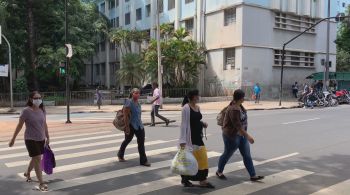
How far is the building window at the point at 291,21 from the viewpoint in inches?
1533

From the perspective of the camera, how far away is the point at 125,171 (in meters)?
8.40

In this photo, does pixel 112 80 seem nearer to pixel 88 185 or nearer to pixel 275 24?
pixel 275 24

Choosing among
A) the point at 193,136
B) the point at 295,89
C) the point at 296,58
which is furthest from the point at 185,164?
the point at 296,58

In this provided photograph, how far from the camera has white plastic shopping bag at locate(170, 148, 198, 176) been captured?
22.0 ft

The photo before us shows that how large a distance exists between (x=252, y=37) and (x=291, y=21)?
562cm

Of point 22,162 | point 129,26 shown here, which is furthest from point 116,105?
point 22,162

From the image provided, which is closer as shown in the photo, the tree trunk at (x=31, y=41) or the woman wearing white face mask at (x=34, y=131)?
the woman wearing white face mask at (x=34, y=131)

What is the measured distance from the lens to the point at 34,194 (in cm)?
682

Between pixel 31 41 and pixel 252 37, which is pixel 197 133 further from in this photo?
pixel 31 41

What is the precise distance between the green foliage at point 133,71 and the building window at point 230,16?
8.44 metres

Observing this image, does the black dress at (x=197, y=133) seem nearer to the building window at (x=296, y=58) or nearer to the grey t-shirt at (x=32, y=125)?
the grey t-shirt at (x=32, y=125)

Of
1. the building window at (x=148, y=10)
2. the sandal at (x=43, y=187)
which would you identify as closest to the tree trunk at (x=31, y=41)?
the building window at (x=148, y=10)

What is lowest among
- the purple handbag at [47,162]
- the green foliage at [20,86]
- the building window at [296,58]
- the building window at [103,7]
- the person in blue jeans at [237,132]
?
the purple handbag at [47,162]

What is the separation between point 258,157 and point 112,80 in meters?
50.3
